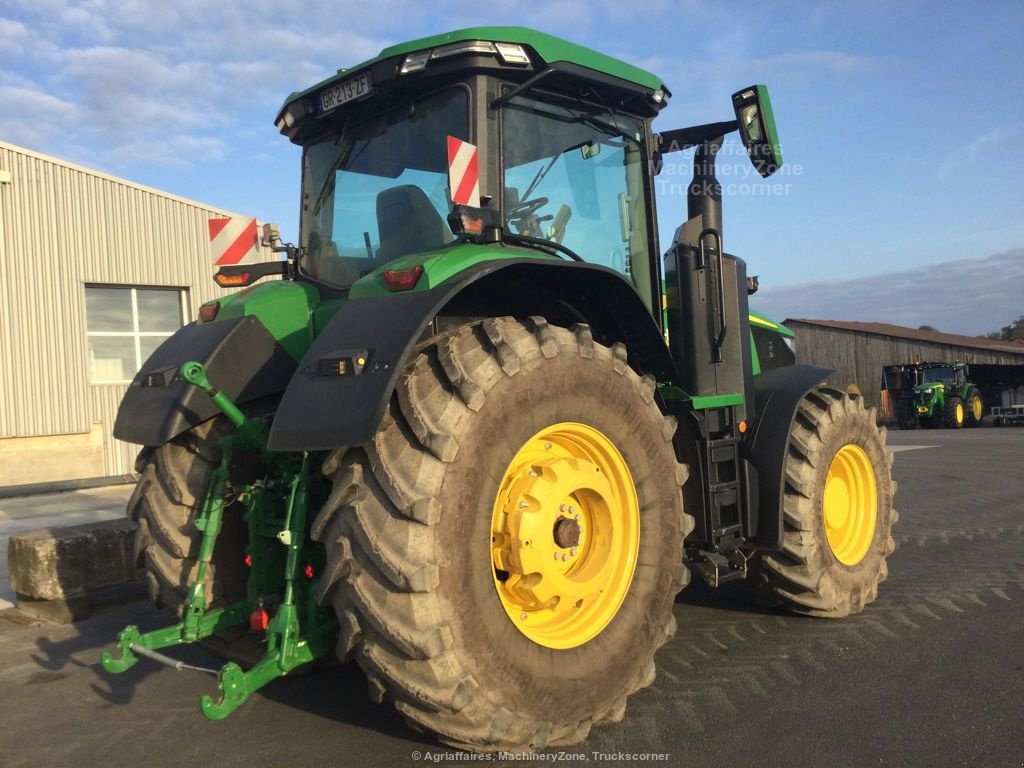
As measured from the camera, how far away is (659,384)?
13.6 ft

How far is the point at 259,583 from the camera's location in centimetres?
333

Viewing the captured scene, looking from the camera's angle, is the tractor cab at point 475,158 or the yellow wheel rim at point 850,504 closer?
the tractor cab at point 475,158

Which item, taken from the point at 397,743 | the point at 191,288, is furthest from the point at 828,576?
the point at 191,288

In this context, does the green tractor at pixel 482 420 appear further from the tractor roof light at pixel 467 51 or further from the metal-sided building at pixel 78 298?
the metal-sided building at pixel 78 298

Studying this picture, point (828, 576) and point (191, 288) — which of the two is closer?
point (828, 576)

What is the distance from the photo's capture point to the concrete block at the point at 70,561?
527 centimetres

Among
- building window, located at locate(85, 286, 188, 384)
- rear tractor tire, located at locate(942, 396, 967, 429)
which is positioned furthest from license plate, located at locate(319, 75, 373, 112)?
rear tractor tire, located at locate(942, 396, 967, 429)

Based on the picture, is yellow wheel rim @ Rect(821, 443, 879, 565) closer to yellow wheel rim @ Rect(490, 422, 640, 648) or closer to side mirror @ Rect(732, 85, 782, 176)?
side mirror @ Rect(732, 85, 782, 176)

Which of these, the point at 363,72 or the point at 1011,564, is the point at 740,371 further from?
the point at 1011,564

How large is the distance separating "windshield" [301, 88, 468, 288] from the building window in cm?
1023

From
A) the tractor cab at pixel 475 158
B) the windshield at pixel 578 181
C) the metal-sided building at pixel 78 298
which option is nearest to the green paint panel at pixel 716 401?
the tractor cab at pixel 475 158

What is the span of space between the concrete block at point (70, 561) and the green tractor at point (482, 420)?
7.29 feet

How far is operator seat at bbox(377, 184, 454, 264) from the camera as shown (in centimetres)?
363

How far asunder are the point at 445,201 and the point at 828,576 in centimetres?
289
